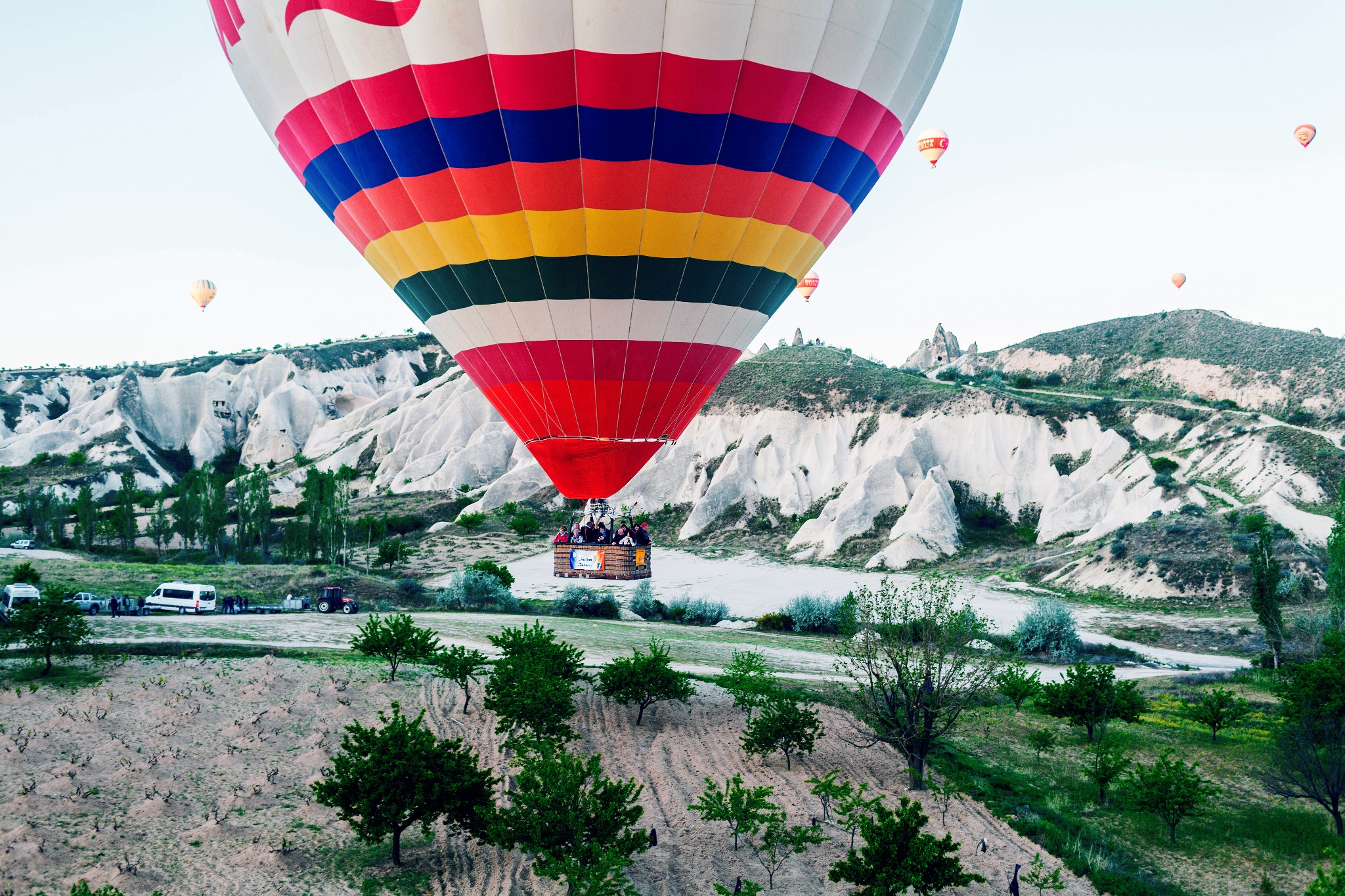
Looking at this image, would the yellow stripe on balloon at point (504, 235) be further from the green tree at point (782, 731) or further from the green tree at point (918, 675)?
the green tree at point (782, 731)

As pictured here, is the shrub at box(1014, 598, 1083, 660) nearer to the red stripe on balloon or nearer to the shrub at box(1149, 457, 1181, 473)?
the red stripe on balloon

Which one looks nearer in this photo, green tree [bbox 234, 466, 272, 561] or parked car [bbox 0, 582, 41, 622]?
parked car [bbox 0, 582, 41, 622]

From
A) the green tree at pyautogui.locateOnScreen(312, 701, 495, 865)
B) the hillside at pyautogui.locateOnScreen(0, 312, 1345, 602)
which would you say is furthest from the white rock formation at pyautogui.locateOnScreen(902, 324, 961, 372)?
the green tree at pyautogui.locateOnScreen(312, 701, 495, 865)

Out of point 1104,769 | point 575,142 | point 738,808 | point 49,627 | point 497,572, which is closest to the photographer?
point 738,808

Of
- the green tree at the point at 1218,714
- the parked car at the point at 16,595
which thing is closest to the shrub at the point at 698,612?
the green tree at the point at 1218,714

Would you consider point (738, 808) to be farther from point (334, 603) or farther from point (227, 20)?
point (334, 603)

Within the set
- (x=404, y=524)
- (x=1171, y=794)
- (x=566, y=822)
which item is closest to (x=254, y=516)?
(x=404, y=524)

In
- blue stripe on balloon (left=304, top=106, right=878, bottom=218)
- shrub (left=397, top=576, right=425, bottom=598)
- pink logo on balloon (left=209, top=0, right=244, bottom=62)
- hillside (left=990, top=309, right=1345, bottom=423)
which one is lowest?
shrub (left=397, top=576, right=425, bottom=598)

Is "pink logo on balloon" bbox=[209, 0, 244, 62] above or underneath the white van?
above
